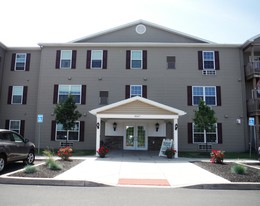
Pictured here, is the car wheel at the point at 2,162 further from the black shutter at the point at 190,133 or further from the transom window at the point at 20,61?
the black shutter at the point at 190,133

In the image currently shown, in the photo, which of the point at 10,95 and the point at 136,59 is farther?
the point at 10,95

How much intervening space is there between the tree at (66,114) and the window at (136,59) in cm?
590

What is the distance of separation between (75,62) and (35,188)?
48.0ft

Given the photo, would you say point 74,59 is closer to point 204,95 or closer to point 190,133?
point 204,95

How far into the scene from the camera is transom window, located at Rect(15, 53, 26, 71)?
21.0 m

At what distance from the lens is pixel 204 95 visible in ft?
64.0

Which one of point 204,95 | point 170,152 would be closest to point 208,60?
point 204,95

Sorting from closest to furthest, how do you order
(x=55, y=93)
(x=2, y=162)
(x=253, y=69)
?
(x=2, y=162) → (x=253, y=69) → (x=55, y=93)

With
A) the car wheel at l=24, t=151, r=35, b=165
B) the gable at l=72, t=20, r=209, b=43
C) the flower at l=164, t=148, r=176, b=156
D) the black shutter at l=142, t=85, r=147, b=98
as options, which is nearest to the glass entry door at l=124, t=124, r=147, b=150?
the black shutter at l=142, t=85, r=147, b=98

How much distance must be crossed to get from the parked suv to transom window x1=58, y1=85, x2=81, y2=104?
8534 mm

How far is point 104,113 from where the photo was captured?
15.7 metres

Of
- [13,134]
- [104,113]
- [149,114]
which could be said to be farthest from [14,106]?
[149,114]

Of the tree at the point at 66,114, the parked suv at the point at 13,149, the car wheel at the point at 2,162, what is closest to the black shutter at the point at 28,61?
the tree at the point at 66,114

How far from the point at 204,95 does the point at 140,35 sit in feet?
25.7
